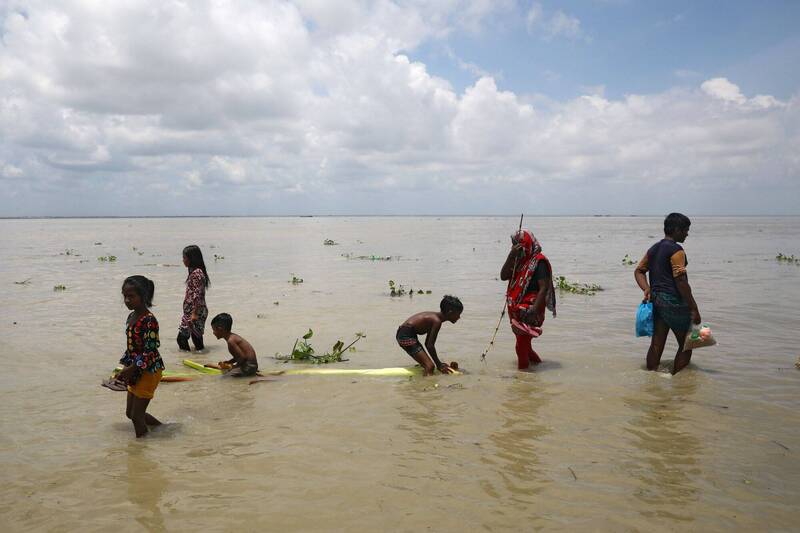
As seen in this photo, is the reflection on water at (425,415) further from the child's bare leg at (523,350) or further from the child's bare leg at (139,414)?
the child's bare leg at (139,414)

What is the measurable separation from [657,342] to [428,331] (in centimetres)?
314

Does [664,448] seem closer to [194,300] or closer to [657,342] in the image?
[657,342]

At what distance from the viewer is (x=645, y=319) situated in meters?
7.57

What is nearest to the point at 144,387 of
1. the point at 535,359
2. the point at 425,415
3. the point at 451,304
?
the point at 425,415

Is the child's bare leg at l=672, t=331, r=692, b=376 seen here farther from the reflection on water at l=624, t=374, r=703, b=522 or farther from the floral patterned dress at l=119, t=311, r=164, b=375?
the floral patterned dress at l=119, t=311, r=164, b=375

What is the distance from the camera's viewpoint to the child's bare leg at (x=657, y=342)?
7496mm

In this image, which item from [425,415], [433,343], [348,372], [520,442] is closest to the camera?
[520,442]

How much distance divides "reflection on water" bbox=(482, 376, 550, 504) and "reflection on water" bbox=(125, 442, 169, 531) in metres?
2.40

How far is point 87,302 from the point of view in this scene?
1379 centimetres

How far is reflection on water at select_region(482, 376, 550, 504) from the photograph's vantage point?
4.25 metres

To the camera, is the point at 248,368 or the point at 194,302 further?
the point at 194,302

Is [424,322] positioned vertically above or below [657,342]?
above

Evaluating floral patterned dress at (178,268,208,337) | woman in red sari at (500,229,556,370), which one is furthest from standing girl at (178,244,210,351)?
woman in red sari at (500,229,556,370)

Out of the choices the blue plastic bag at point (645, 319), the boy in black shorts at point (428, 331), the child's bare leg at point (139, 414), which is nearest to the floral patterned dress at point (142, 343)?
the child's bare leg at point (139, 414)
